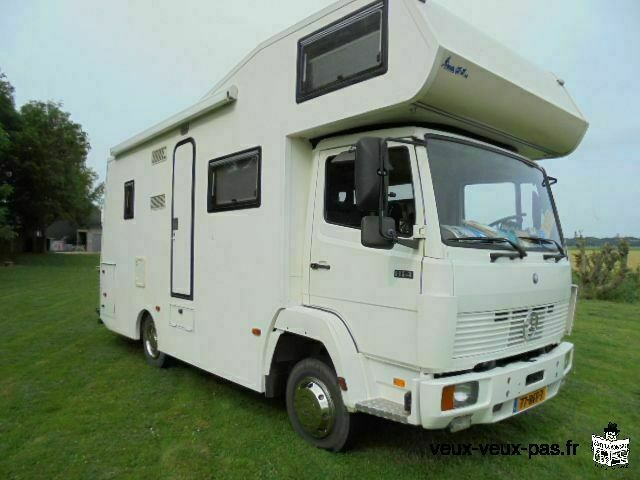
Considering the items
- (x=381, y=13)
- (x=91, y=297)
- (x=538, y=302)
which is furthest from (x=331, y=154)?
(x=91, y=297)

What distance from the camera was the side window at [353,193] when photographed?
3396 mm

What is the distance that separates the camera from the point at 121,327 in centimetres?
713

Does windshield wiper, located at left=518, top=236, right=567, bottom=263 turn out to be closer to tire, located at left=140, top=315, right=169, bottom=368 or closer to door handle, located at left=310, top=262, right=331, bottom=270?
door handle, located at left=310, top=262, right=331, bottom=270

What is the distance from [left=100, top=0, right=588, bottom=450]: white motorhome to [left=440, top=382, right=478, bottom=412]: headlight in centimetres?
1

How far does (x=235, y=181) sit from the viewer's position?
477 centimetres

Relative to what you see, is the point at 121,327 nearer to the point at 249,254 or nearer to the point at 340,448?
the point at 249,254

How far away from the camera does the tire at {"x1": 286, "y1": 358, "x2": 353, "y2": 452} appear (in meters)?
3.73

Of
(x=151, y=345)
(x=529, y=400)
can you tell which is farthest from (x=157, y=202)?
(x=529, y=400)

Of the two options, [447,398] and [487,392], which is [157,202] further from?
[487,392]

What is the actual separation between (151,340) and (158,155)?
8.17 ft

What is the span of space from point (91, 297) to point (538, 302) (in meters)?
13.2

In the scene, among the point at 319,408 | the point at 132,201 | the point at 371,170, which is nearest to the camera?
the point at 371,170

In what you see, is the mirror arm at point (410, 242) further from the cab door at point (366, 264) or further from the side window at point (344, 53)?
the side window at point (344, 53)

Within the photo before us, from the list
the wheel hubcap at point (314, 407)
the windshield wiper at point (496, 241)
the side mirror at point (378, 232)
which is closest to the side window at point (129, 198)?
the wheel hubcap at point (314, 407)
